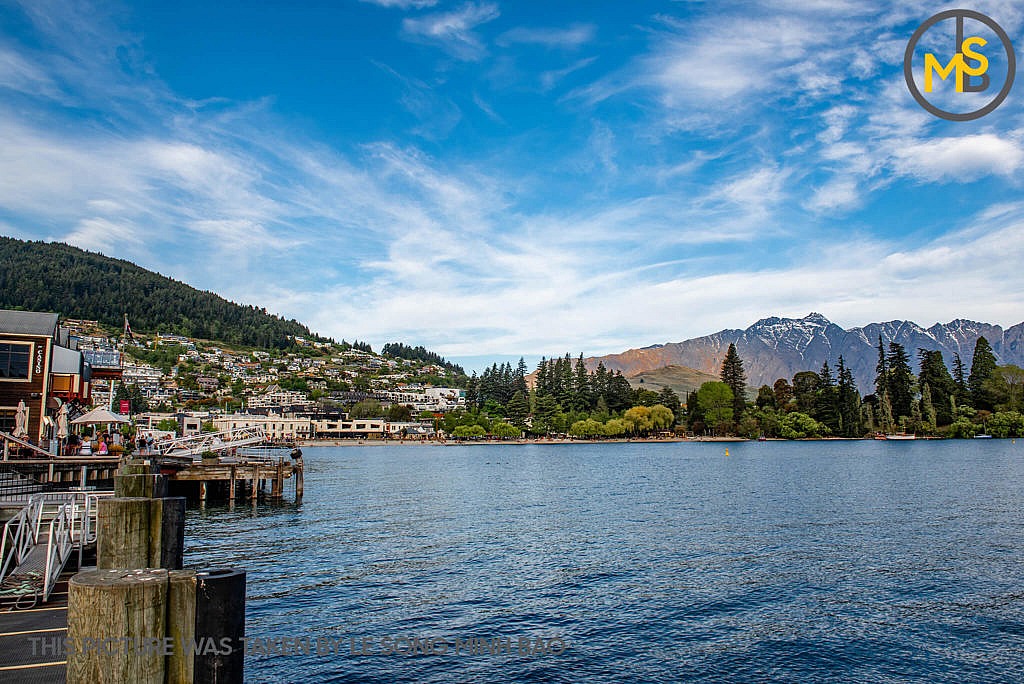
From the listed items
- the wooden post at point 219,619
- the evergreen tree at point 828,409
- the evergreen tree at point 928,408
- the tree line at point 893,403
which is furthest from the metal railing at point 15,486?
the evergreen tree at point 928,408

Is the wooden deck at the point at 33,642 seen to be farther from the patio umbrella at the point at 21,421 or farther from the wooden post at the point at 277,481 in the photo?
the wooden post at the point at 277,481

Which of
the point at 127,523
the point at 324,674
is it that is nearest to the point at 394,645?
the point at 324,674

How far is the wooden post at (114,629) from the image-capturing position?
3.91m

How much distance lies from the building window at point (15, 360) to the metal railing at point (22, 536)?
27177 millimetres

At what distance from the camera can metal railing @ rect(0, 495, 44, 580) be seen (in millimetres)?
14484

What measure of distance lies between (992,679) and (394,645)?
14.6 metres

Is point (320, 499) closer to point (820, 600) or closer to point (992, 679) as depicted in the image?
point (820, 600)

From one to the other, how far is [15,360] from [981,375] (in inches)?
7671

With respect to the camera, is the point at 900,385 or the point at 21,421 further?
the point at 900,385

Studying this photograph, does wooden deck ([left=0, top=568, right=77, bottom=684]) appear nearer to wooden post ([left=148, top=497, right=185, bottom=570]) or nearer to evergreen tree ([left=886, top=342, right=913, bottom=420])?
wooden post ([left=148, top=497, right=185, bottom=570])

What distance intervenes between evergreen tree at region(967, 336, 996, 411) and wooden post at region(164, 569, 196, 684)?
197m

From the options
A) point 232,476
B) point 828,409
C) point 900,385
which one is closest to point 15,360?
point 232,476

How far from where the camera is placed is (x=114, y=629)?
157 inches

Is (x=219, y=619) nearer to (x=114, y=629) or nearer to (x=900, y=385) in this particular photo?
(x=114, y=629)
